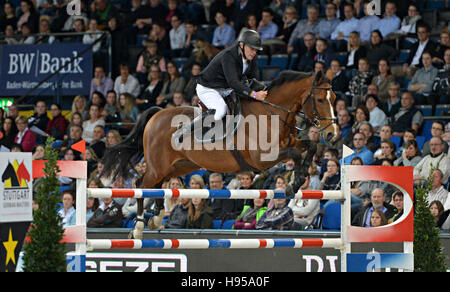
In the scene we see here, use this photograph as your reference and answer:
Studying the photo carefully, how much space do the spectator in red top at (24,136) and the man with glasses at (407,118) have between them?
18.1 ft

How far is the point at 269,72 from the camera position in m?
11.6

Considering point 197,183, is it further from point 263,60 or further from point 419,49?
point 263,60

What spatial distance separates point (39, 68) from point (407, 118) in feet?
21.1

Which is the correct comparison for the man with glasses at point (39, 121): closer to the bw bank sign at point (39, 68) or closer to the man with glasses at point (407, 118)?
the bw bank sign at point (39, 68)

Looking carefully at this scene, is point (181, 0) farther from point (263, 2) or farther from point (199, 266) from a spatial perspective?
point (199, 266)

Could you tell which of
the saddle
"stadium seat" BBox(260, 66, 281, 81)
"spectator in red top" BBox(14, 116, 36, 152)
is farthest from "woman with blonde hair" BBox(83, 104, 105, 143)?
the saddle

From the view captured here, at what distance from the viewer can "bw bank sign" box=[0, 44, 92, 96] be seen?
1291 cm

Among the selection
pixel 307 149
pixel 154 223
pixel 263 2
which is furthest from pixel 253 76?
pixel 263 2

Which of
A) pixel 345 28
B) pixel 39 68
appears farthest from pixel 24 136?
pixel 345 28

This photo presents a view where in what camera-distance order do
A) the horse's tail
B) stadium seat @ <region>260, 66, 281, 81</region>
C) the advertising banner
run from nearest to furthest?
the advertising banner → the horse's tail → stadium seat @ <region>260, 66, 281, 81</region>

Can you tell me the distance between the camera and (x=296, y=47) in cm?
1155

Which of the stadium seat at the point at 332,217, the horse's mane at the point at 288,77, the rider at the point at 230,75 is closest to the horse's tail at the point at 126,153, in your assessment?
the rider at the point at 230,75

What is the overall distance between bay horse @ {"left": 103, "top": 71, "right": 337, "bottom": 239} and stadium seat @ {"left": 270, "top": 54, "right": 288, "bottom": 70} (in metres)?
4.32

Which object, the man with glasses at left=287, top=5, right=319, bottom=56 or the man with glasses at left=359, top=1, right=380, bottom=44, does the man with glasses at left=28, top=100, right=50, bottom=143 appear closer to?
the man with glasses at left=287, top=5, right=319, bottom=56
